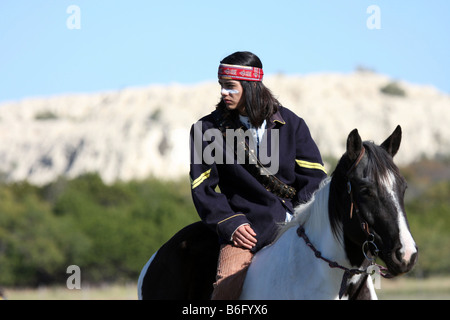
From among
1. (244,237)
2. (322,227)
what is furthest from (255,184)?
(322,227)

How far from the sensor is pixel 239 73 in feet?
20.0

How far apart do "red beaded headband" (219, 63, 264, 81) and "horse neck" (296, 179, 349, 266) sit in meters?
1.14

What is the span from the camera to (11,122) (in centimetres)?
15962

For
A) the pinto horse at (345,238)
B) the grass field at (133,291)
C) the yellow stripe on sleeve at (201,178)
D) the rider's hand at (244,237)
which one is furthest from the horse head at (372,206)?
the grass field at (133,291)

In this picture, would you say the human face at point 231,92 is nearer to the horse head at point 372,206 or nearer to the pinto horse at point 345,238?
the pinto horse at point 345,238

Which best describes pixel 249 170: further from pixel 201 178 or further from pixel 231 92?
pixel 231 92

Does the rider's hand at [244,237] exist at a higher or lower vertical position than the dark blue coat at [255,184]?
lower

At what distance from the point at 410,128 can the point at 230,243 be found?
464 feet

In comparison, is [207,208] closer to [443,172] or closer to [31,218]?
[31,218]

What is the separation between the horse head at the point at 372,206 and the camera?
15.5 ft

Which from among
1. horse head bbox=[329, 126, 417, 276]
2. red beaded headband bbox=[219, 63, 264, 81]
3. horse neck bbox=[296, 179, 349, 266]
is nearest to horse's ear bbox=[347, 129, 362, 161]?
horse head bbox=[329, 126, 417, 276]

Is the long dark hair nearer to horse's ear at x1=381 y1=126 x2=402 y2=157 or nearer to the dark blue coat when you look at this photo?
the dark blue coat
